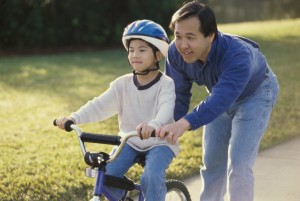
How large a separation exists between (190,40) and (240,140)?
718mm

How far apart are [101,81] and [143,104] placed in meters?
8.20

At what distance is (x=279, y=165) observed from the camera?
251 inches

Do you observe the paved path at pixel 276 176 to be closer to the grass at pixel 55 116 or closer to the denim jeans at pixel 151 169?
the grass at pixel 55 116

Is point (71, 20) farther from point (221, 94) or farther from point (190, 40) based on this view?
point (221, 94)

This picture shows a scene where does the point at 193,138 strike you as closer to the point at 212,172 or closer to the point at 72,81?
the point at 212,172

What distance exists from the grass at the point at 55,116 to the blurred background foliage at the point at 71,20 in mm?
1353

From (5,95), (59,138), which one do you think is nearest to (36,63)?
(5,95)

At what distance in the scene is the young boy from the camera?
374 cm

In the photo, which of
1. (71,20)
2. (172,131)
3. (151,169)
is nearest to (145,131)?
(172,131)

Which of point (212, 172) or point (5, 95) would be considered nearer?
point (212, 172)

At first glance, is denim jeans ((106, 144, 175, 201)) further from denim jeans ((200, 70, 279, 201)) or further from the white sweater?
denim jeans ((200, 70, 279, 201))

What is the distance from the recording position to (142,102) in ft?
12.6

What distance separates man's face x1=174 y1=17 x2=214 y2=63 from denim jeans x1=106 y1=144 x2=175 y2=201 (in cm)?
58

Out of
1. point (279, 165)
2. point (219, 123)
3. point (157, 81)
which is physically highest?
point (157, 81)
